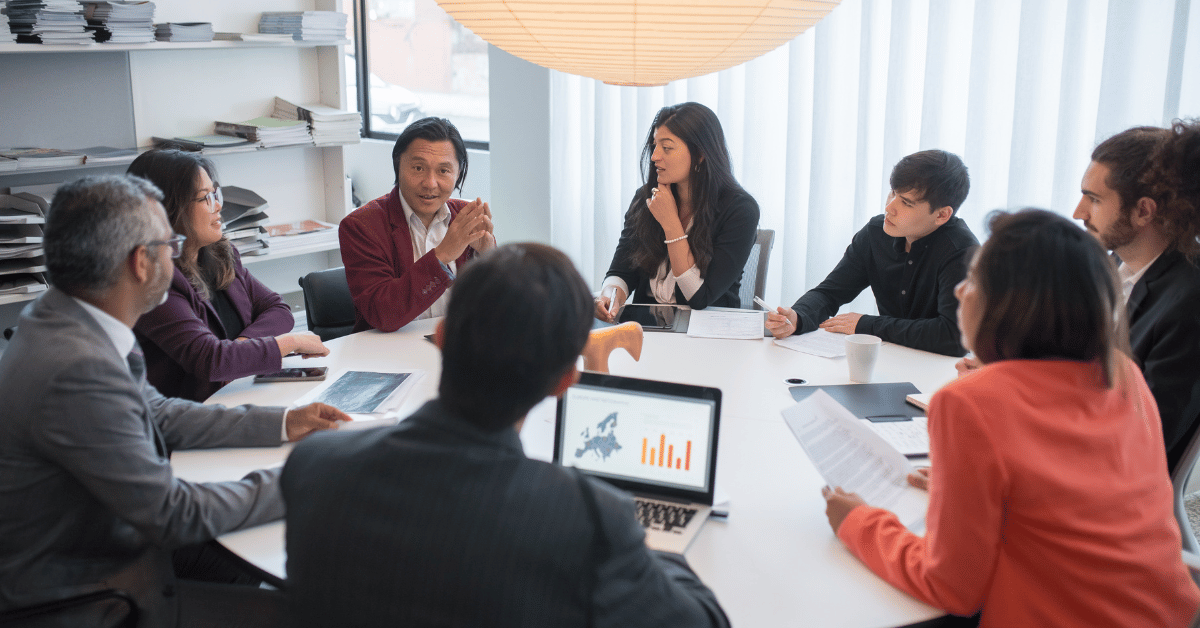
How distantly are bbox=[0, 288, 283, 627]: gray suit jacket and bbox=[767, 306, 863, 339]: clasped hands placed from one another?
1377mm

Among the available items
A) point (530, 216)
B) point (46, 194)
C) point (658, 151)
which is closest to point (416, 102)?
point (530, 216)

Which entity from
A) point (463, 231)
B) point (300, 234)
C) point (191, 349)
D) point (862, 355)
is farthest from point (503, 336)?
point (300, 234)

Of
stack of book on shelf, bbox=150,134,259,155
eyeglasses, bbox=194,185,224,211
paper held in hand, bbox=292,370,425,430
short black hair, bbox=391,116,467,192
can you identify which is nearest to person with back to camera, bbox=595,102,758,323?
short black hair, bbox=391,116,467,192

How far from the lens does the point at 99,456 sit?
1259mm

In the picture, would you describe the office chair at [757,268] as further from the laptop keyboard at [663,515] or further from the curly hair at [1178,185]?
the laptop keyboard at [663,515]

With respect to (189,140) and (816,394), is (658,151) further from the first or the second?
(189,140)

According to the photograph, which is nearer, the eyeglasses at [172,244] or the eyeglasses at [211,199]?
the eyeglasses at [172,244]

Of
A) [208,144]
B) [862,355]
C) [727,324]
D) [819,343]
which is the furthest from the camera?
[208,144]

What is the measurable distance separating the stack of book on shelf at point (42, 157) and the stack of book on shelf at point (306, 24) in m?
1.00

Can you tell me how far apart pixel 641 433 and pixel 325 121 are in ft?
9.77

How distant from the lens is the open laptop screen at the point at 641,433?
1382 mm

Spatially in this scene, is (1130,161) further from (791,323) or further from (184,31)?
(184,31)

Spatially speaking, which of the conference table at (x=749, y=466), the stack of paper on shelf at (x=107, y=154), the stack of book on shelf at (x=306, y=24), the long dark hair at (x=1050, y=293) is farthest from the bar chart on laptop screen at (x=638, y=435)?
the stack of book on shelf at (x=306, y=24)

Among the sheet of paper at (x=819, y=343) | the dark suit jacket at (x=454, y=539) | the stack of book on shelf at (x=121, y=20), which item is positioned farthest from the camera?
the stack of book on shelf at (x=121, y=20)
